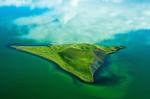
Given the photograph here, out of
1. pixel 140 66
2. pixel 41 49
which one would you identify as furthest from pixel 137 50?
pixel 41 49

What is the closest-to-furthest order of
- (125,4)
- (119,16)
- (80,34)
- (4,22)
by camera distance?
(80,34)
(4,22)
(119,16)
(125,4)

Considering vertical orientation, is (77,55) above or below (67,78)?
above

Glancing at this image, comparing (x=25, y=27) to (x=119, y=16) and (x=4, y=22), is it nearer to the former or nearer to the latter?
(x=4, y=22)

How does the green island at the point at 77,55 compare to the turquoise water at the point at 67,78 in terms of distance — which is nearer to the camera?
the turquoise water at the point at 67,78

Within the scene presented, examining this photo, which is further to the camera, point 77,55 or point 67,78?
point 77,55
